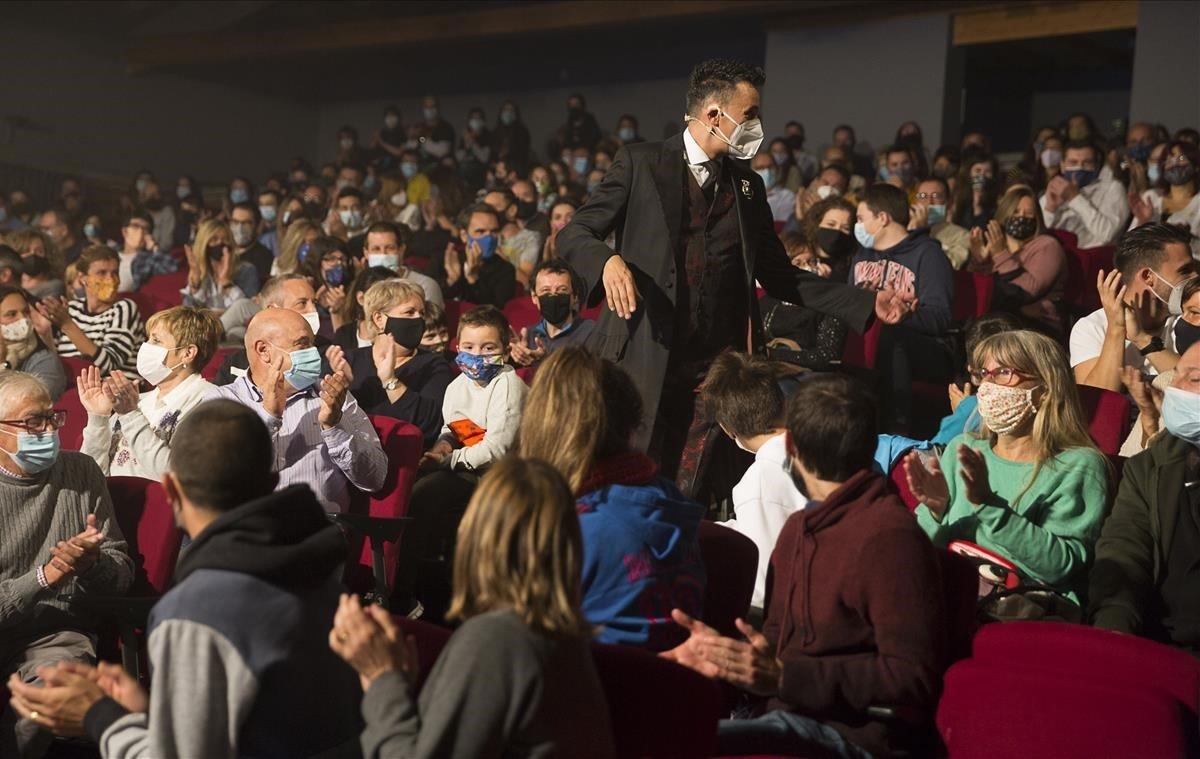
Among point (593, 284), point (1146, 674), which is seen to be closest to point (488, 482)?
A: point (1146, 674)

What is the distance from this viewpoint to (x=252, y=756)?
203 centimetres

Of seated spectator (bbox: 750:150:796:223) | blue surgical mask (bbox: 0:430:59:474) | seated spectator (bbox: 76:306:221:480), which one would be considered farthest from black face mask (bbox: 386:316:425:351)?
seated spectator (bbox: 750:150:796:223)

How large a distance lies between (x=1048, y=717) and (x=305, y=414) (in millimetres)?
2324

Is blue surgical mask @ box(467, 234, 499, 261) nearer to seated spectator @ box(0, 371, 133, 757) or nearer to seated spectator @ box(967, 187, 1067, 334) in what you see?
seated spectator @ box(967, 187, 1067, 334)

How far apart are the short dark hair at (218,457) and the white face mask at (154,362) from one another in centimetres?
217

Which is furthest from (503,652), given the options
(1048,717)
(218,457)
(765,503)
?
(765,503)

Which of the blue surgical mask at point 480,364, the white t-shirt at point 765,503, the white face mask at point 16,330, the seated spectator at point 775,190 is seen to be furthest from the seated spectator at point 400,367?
the seated spectator at point 775,190

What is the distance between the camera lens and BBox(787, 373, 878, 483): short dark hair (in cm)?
241

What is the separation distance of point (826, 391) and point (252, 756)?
1151mm

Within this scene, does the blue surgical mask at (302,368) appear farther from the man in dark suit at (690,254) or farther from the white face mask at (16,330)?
the white face mask at (16,330)

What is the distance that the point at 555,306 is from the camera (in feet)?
17.0

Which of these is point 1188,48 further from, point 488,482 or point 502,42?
point 488,482

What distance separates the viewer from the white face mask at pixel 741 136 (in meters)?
3.63

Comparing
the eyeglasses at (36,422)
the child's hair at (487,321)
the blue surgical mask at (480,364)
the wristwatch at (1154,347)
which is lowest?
the eyeglasses at (36,422)
